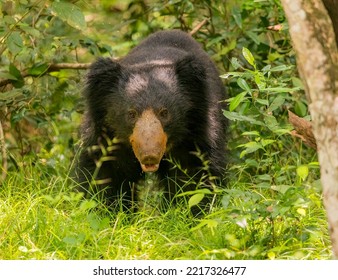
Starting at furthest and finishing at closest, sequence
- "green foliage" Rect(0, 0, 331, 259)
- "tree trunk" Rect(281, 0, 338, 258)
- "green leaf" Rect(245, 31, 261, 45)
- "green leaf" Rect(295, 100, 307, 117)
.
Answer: "green leaf" Rect(245, 31, 261, 45), "green leaf" Rect(295, 100, 307, 117), "green foliage" Rect(0, 0, 331, 259), "tree trunk" Rect(281, 0, 338, 258)

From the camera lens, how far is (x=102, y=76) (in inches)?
232

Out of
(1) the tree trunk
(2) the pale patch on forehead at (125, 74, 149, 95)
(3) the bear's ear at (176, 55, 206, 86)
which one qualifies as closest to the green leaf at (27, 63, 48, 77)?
(2) the pale patch on forehead at (125, 74, 149, 95)

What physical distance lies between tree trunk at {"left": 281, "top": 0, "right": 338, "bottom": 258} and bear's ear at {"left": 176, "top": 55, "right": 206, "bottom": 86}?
2.22 metres

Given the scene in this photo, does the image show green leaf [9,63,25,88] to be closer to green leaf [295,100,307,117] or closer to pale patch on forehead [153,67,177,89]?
pale patch on forehead [153,67,177,89]

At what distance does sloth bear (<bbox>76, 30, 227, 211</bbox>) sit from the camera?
570cm

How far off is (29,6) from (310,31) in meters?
2.96

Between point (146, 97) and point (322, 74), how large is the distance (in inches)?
85.9

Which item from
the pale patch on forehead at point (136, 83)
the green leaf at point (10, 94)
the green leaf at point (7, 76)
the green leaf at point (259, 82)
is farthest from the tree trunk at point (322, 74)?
the green leaf at point (7, 76)

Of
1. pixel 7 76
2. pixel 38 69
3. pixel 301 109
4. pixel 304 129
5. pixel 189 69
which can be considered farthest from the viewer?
pixel 38 69

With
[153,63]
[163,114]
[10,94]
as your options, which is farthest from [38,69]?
[163,114]

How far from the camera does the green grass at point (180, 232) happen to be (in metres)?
4.32

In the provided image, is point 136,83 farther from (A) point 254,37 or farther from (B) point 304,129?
(A) point 254,37
